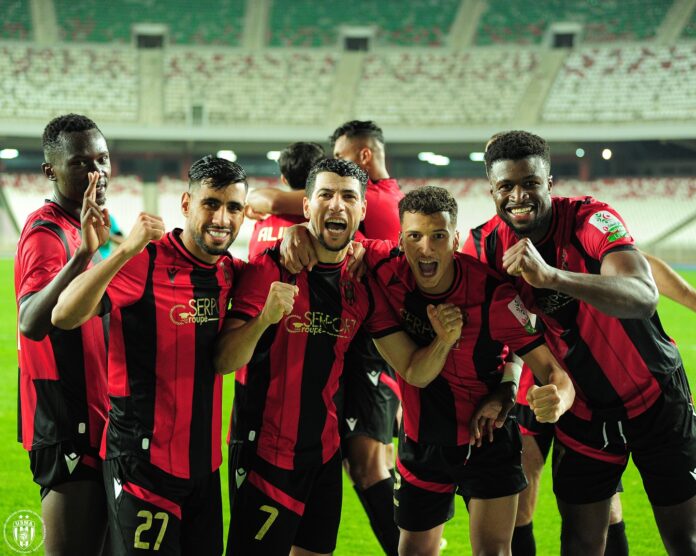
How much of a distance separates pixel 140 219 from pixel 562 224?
1827 mm

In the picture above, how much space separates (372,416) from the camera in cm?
440

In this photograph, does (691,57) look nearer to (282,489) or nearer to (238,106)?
(238,106)

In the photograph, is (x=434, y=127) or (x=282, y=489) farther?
(x=434, y=127)

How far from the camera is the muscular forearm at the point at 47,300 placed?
2951mm

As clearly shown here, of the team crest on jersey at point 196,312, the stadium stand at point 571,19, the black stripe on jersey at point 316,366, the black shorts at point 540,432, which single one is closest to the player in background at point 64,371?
the team crest on jersey at point 196,312

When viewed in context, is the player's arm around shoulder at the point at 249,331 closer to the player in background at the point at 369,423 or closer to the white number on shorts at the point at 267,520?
the white number on shorts at the point at 267,520

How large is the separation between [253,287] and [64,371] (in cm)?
87

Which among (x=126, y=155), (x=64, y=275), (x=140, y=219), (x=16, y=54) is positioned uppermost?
(x=16, y=54)

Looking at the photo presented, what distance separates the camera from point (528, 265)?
9.37ft

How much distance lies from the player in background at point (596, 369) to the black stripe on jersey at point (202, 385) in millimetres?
1307

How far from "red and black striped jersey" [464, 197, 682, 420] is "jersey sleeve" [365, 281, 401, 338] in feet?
2.02

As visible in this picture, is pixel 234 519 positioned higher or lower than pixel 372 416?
Result: lower

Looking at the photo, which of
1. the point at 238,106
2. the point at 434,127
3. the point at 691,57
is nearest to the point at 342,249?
the point at 434,127

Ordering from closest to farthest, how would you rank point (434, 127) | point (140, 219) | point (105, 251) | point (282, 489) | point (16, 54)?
1. point (140, 219)
2. point (282, 489)
3. point (105, 251)
4. point (434, 127)
5. point (16, 54)
